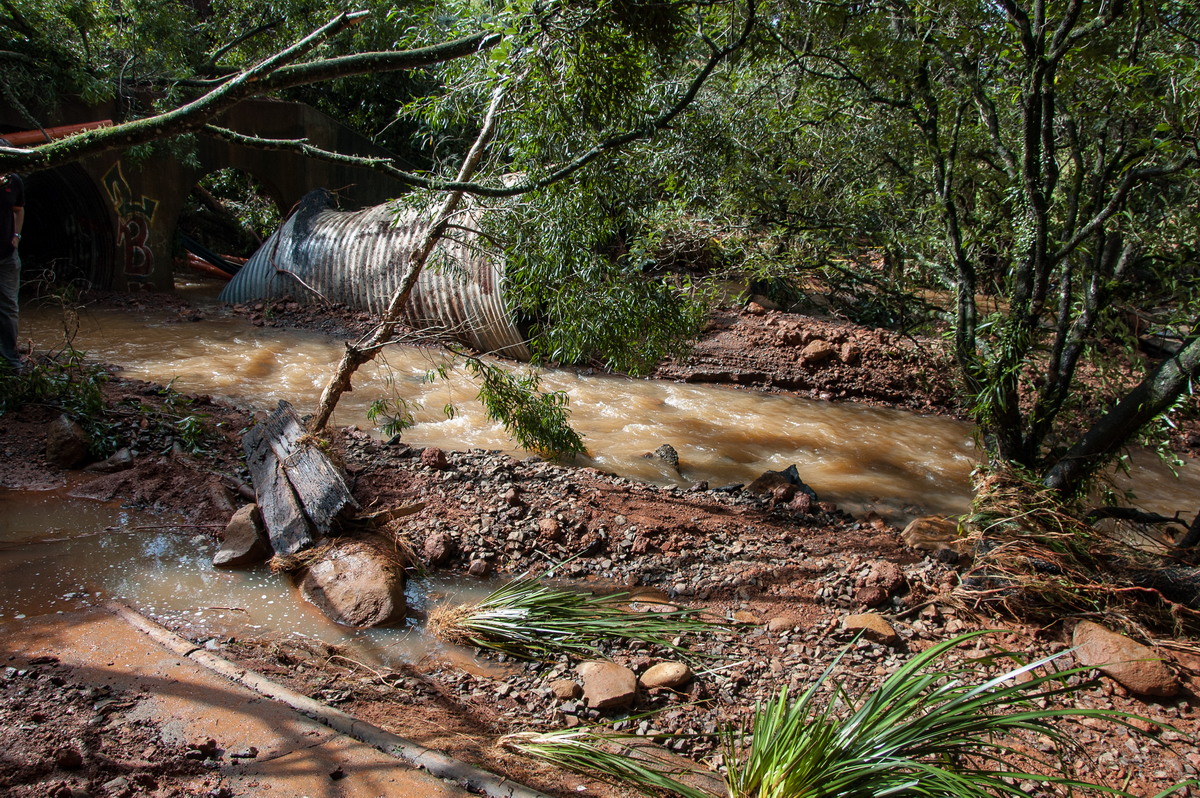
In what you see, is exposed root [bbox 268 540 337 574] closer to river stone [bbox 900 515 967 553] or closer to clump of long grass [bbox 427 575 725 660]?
clump of long grass [bbox 427 575 725 660]

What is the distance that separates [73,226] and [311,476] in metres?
9.87

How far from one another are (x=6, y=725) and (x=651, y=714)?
2227mm

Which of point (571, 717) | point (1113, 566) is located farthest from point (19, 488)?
point (1113, 566)

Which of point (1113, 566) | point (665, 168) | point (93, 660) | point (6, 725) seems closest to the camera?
point (6, 725)

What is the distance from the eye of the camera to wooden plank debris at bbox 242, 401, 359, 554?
443cm

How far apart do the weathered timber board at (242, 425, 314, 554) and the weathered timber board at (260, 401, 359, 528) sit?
0.04m

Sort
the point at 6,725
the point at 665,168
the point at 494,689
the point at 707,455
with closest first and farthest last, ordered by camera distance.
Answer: the point at 6,725, the point at 494,689, the point at 665,168, the point at 707,455

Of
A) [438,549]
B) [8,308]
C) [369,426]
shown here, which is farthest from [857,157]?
[8,308]

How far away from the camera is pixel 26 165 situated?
2883 millimetres

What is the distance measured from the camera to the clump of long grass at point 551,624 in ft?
11.9

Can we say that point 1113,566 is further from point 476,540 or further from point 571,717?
point 476,540

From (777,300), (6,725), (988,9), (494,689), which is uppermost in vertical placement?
(988,9)

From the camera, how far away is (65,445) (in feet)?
16.8

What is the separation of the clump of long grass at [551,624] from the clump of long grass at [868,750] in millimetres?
714
